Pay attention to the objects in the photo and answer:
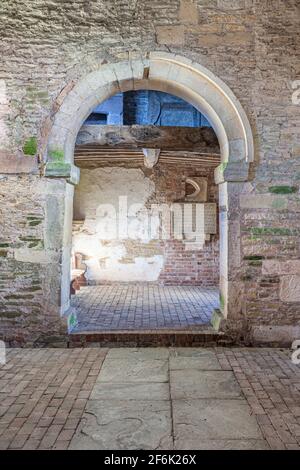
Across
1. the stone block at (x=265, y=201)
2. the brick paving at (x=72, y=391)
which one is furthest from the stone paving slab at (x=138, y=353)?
the stone block at (x=265, y=201)

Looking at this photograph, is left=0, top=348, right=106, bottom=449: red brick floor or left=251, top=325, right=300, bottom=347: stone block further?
left=251, top=325, right=300, bottom=347: stone block

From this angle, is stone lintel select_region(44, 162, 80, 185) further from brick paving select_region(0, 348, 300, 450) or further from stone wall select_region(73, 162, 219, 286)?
stone wall select_region(73, 162, 219, 286)

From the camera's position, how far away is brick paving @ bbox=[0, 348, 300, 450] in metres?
2.33

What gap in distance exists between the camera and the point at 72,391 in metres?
2.96

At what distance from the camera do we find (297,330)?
13.1 feet

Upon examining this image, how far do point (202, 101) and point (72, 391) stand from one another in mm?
3353

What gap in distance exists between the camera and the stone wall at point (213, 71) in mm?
3965

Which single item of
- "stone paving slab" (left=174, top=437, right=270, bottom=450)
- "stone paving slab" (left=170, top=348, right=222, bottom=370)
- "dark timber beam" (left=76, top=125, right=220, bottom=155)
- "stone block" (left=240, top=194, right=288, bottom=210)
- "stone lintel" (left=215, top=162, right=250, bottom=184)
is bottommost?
"stone paving slab" (left=174, top=437, right=270, bottom=450)

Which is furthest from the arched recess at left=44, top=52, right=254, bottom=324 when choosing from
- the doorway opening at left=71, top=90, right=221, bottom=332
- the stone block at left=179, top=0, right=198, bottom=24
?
the doorway opening at left=71, top=90, right=221, bottom=332

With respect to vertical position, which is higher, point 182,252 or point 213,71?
point 213,71

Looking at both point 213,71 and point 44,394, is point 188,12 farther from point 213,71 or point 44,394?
point 44,394

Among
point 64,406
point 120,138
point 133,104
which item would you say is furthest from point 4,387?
point 133,104

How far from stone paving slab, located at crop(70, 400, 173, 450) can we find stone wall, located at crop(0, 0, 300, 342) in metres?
1.57

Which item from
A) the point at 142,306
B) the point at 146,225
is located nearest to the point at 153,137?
the point at 146,225
